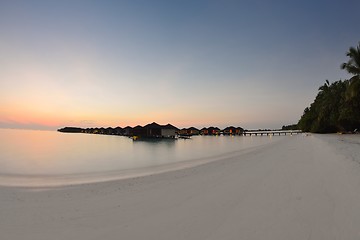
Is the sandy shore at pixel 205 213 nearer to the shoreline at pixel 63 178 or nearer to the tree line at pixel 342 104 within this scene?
the shoreline at pixel 63 178

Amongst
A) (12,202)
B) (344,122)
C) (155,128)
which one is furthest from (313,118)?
(12,202)

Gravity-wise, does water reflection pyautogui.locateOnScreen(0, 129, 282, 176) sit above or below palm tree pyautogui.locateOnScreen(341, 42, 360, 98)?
below

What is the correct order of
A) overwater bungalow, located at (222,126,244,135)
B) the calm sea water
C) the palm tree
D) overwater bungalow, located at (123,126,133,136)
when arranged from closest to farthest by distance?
the calm sea water < the palm tree < overwater bungalow, located at (123,126,133,136) < overwater bungalow, located at (222,126,244,135)

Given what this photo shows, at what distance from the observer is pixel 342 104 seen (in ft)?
113

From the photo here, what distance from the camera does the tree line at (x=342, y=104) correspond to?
24.3 m

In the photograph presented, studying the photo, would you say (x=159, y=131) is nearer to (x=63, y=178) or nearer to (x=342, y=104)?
(x=342, y=104)

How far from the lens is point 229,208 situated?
4727 millimetres

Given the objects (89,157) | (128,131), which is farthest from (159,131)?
(89,157)

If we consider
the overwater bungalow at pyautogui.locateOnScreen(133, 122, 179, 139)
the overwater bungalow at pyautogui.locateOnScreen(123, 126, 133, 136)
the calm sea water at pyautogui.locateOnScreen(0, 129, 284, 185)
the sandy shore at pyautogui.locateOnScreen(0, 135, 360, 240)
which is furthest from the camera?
the overwater bungalow at pyautogui.locateOnScreen(123, 126, 133, 136)

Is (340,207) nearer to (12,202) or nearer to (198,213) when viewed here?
(198,213)

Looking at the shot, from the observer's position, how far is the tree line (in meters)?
24.3

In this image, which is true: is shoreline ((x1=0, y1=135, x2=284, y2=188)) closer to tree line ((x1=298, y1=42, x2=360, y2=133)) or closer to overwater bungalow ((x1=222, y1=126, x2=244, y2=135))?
tree line ((x1=298, y1=42, x2=360, y2=133))

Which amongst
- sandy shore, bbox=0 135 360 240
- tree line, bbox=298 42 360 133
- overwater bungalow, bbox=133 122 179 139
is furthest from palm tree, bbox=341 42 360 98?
overwater bungalow, bbox=133 122 179 139

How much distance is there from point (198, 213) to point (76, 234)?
232 cm
